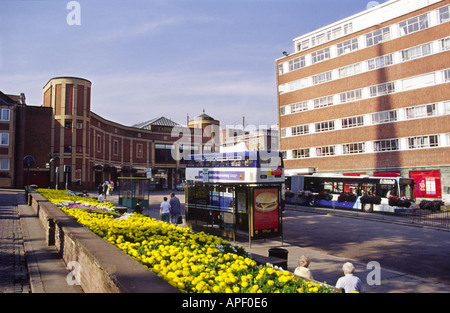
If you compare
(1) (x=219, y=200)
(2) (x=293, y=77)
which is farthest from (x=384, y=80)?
(1) (x=219, y=200)

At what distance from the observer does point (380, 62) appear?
39875mm

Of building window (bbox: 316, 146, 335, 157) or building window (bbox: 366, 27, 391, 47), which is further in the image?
building window (bbox: 316, 146, 335, 157)

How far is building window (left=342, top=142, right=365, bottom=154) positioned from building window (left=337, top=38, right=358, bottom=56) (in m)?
12.3

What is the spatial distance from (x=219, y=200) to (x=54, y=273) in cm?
827

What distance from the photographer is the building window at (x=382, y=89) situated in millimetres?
38688

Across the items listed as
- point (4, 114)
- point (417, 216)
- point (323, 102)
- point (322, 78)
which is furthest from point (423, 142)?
point (4, 114)

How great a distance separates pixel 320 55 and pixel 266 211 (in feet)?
126

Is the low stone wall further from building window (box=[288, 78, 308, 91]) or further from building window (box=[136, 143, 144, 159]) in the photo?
building window (box=[136, 143, 144, 159])

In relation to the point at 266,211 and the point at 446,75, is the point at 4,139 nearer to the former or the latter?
the point at 266,211

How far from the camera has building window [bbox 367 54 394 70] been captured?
39.0 metres

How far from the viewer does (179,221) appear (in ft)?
54.4

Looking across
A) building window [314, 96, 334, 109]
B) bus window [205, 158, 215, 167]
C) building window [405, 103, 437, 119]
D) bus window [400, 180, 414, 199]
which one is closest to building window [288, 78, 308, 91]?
building window [314, 96, 334, 109]

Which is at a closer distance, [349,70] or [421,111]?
[421,111]
